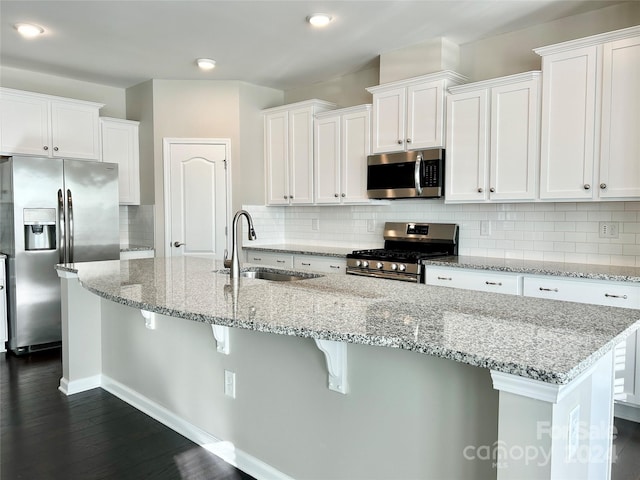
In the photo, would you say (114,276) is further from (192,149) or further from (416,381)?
(192,149)

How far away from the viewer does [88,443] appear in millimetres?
2502

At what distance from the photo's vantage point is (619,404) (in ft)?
9.59

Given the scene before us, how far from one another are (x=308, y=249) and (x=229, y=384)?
2.57 metres

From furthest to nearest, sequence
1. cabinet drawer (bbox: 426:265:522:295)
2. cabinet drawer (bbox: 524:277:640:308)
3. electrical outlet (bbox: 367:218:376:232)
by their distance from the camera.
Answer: electrical outlet (bbox: 367:218:376:232) → cabinet drawer (bbox: 426:265:522:295) → cabinet drawer (bbox: 524:277:640:308)

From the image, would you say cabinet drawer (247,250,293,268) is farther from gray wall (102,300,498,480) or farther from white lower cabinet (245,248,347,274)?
gray wall (102,300,498,480)

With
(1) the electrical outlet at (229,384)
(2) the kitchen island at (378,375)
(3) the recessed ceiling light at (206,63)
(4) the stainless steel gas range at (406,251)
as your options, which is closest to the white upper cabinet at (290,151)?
(3) the recessed ceiling light at (206,63)

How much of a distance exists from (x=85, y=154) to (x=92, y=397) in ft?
8.86

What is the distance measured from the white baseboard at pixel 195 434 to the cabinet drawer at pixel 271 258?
2.04 metres

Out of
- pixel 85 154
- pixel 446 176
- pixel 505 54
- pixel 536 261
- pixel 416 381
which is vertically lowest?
pixel 416 381

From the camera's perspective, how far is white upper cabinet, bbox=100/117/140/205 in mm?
5066

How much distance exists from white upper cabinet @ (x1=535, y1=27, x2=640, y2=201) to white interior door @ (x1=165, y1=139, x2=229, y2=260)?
10.7 ft

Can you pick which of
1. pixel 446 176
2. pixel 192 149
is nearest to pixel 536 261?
pixel 446 176

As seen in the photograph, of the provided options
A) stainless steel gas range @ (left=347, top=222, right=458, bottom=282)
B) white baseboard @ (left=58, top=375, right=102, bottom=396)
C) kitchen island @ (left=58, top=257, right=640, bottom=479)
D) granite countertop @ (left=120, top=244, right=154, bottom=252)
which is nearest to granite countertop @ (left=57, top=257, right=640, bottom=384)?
kitchen island @ (left=58, top=257, right=640, bottom=479)

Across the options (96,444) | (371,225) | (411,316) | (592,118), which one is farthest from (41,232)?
(592,118)
